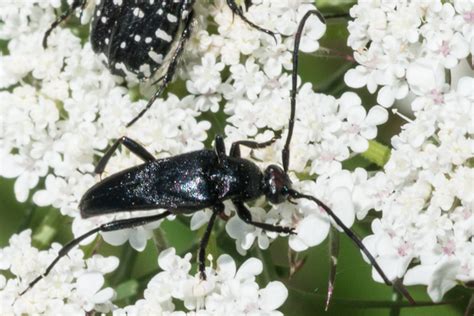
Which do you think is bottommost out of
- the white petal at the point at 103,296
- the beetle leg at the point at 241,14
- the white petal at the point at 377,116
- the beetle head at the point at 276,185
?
the white petal at the point at 103,296

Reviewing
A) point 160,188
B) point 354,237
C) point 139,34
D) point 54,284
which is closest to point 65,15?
point 139,34

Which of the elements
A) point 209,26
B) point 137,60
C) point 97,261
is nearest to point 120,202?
point 97,261

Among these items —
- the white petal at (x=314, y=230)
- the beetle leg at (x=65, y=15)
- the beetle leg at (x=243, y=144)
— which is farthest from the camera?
the beetle leg at (x=65, y=15)

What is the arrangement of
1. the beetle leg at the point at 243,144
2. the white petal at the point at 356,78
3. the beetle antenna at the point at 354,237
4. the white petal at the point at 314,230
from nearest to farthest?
the beetle antenna at the point at 354,237
the white petal at the point at 314,230
the beetle leg at the point at 243,144
the white petal at the point at 356,78

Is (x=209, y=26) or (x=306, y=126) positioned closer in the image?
(x=306, y=126)

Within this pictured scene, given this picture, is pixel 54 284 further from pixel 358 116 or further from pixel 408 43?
pixel 408 43

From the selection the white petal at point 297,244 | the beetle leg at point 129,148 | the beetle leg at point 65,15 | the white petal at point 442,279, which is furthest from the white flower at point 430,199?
the beetle leg at point 65,15

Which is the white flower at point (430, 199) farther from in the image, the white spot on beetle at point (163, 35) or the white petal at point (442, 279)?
the white spot on beetle at point (163, 35)

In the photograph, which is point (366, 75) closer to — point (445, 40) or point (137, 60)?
point (445, 40)
